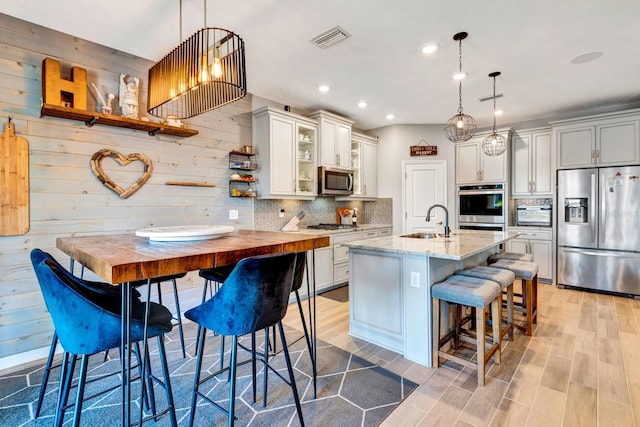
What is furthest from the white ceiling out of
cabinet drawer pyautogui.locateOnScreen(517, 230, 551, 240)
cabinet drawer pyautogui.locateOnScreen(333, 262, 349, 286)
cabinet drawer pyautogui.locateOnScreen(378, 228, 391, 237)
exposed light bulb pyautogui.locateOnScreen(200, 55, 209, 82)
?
cabinet drawer pyautogui.locateOnScreen(333, 262, 349, 286)

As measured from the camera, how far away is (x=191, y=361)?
97.3 inches

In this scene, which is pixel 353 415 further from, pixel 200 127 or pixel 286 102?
pixel 286 102

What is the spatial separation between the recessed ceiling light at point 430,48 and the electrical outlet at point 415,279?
1997 mm

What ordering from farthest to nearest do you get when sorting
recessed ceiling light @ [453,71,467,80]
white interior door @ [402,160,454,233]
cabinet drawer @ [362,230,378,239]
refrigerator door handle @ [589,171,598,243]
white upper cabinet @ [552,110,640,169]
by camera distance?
white interior door @ [402,160,454,233] < cabinet drawer @ [362,230,378,239] < refrigerator door handle @ [589,171,598,243] < white upper cabinet @ [552,110,640,169] < recessed ceiling light @ [453,71,467,80]

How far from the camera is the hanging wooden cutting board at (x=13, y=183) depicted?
234 cm

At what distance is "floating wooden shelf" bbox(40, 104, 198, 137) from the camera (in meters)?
2.46

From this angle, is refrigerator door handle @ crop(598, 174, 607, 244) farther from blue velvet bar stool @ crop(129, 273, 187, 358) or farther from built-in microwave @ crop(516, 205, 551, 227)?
blue velvet bar stool @ crop(129, 273, 187, 358)

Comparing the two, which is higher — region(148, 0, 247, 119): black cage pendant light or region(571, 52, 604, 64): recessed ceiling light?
region(571, 52, 604, 64): recessed ceiling light

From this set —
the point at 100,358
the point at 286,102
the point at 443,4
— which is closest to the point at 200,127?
the point at 286,102

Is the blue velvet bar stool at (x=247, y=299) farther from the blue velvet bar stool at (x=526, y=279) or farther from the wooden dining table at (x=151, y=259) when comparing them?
the blue velvet bar stool at (x=526, y=279)

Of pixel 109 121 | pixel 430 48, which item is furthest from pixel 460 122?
pixel 109 121

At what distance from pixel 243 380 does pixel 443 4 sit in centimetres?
301

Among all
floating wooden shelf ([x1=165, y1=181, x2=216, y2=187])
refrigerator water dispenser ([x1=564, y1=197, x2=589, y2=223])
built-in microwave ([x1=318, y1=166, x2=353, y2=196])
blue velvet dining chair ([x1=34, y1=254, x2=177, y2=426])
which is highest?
built-in microwave ([x1=318, y1=166, x2=353, y2=196])

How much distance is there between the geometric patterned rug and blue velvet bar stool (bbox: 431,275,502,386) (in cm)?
42
